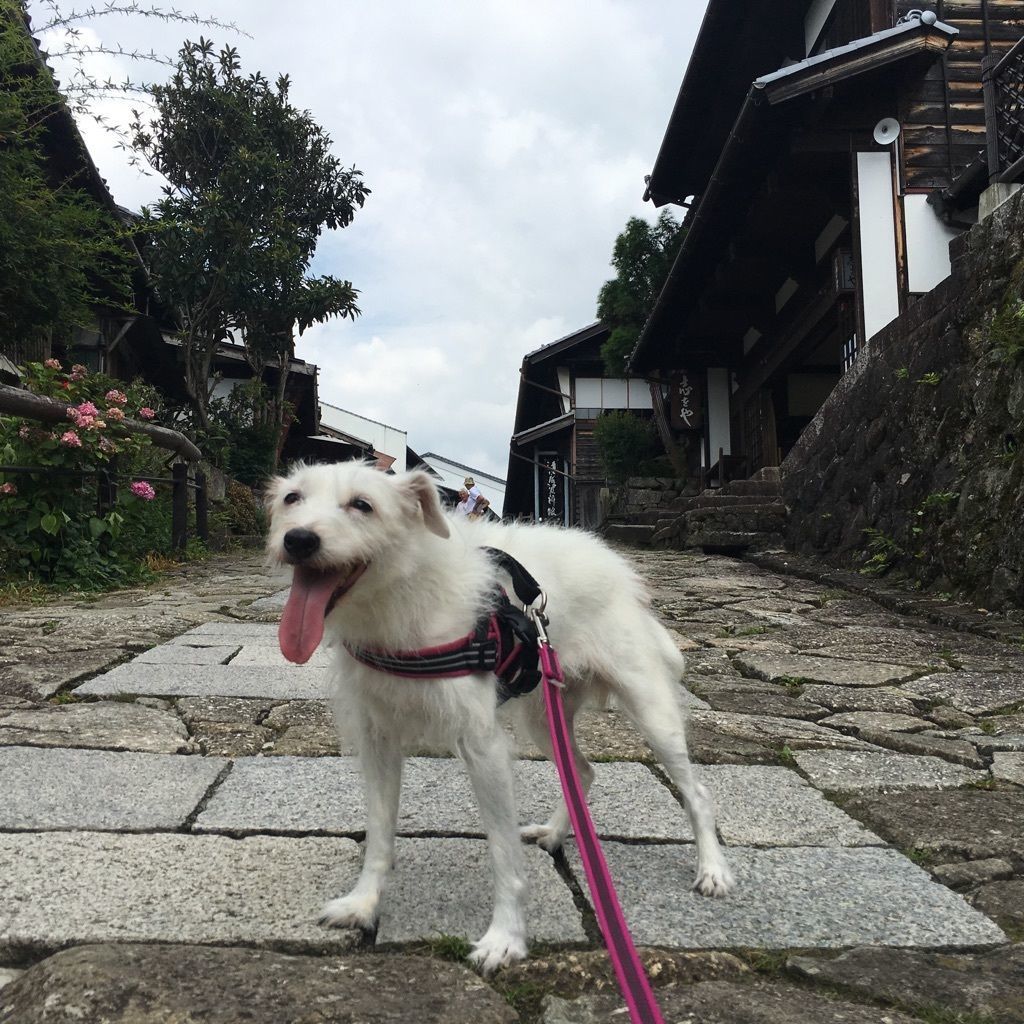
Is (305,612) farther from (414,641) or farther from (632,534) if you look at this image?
(632,534)

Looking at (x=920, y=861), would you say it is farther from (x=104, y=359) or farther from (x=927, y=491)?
(x=104, y=359)

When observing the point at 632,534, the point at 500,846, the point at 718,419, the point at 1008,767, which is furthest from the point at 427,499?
the point at 718,419

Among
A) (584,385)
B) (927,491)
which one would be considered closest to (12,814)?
(927,491)

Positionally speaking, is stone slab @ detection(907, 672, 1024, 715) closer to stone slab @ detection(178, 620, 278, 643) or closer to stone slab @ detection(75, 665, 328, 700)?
stone slab @ detection(75, 665, 328, 700)

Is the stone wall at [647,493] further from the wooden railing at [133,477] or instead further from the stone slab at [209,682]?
the stone slab at [209,682]

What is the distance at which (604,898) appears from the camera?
1.44m

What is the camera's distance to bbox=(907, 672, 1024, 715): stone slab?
4207mm

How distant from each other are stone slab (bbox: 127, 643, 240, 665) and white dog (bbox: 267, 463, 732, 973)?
9.01 feet

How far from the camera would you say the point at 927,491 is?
7.74 m

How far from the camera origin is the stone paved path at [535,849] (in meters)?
1.73

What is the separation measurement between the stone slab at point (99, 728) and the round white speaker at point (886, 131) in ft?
33.5

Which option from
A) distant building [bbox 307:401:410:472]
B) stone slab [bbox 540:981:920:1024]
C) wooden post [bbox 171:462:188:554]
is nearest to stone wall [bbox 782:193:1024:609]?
stone slab [bbox 540:981:920:1024]

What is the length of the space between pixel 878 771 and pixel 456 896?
183cm

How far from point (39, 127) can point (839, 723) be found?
956 centimetres
